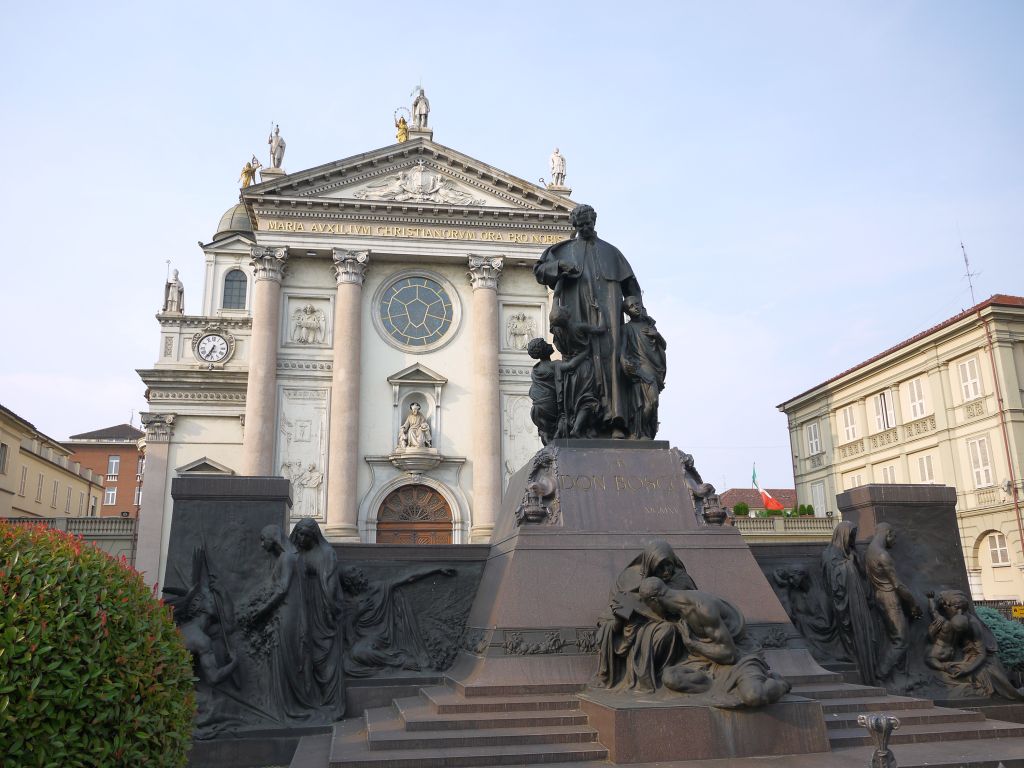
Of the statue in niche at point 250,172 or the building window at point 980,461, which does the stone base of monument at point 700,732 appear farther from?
the statue in niche at point 250,172

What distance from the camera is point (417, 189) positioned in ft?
107

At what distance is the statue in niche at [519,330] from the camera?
32281mm

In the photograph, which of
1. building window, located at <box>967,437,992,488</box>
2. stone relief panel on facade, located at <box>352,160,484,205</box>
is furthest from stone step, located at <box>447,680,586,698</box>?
building window, located at <box>967,437,992,488</box>

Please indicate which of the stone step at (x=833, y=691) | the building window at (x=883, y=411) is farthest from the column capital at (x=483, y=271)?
the stone step at (x=833, y=691)

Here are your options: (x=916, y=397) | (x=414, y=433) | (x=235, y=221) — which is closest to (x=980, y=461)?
(x=916, y=397)

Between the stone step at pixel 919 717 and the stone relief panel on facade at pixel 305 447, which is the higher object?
the stone relief panel on facade at pixel 305 447

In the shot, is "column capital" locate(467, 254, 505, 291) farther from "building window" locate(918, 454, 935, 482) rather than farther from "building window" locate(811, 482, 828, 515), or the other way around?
"building window" locate(811, 482, 828, 515)

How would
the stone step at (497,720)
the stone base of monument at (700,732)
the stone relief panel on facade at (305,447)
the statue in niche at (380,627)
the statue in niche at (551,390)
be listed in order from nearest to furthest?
the stone base of monument at (700,732) → the stone step at (497,720) → the statue in niche at (380,627) → the statue in niche at (551,390) → the stone relief panel on facade at (305,447)

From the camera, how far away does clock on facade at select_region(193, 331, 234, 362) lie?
36750 millimetres

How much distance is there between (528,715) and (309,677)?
2728 millimetres

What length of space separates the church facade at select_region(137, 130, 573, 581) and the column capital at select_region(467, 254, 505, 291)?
2.2 inches

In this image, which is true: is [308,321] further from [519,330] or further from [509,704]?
[509,704]

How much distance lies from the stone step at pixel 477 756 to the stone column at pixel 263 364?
2415cm

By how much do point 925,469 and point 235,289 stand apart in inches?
1350
